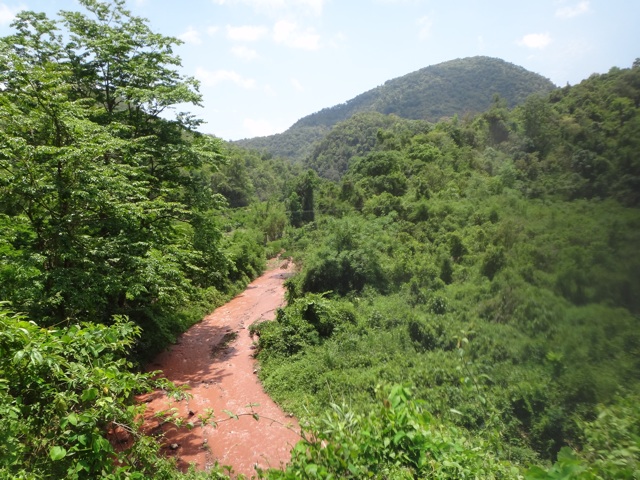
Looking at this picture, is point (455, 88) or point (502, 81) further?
point (455, 88)

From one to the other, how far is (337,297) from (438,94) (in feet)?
419

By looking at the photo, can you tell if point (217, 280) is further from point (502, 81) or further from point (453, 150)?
point (502, 81)

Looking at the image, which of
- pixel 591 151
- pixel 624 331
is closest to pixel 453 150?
pixel 591 151

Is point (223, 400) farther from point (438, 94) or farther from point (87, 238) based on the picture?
point (438, 94)

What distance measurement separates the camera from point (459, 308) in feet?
36.3

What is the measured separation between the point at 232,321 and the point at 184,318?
192 centimetres

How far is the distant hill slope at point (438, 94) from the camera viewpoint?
10412cm

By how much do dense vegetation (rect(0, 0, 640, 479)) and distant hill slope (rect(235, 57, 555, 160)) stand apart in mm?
86522

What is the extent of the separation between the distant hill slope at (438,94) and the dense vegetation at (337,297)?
8652 cm

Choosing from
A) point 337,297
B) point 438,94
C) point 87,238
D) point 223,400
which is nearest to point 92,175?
point 87,238

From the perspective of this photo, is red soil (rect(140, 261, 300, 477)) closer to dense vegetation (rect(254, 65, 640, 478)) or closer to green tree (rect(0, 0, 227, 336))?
dense vegetation (rect(254, 65, 640, 478))

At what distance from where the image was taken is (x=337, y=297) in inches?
538

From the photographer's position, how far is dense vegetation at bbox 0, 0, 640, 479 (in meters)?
2.23

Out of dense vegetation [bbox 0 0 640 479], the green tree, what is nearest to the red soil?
dense vegetation [bbox 0 0 640 479]
